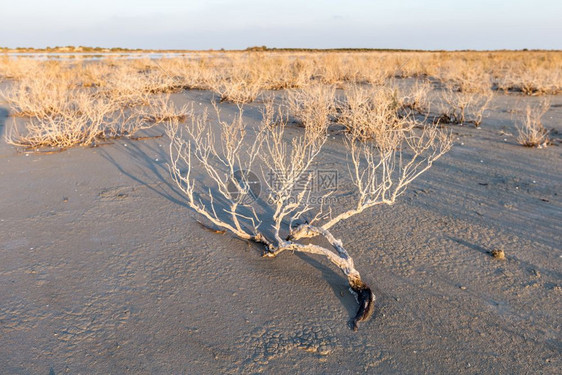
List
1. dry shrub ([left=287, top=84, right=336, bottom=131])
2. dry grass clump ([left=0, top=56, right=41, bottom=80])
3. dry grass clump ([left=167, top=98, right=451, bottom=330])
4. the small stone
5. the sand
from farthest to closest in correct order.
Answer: dry grass clump ([left=0, top=56, right=41, bottom=80]), dry shrub ([left=287, top=84, right=336, bottom=131]), the small stone, dry grass clump ([left=167, top=98, right=451, bottom=330]), the sand

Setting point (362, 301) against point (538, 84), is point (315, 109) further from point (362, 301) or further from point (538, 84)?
point (538, 84)

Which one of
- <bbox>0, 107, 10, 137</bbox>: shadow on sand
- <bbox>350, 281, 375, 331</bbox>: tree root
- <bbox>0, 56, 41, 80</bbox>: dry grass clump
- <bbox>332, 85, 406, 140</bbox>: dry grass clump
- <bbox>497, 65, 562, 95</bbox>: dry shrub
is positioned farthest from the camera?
<bbox>0, 56, 41, 80</bbox>: dry grass clump

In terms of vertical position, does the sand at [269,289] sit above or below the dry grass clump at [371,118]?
below

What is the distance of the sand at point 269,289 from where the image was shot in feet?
8.01

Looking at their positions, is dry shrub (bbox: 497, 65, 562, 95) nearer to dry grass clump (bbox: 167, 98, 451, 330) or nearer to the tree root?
dry grass clump (bbox: 167, 98, 451, 330)

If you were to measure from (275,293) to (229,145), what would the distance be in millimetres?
1483

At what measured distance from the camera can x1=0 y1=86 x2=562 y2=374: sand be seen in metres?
2.44

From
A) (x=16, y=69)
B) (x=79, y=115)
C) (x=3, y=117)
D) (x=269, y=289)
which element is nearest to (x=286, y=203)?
(x=269, y=289)

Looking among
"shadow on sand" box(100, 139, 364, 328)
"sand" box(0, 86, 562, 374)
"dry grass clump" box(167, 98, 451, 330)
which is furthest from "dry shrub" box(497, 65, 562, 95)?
"shadow on sand" box(100, 139, 364, 328)

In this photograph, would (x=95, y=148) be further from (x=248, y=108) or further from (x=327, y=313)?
(x=327, y=313)

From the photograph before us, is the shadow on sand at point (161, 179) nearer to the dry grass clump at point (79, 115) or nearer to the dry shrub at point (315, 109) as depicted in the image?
the dry grass clump at point (79, 115)

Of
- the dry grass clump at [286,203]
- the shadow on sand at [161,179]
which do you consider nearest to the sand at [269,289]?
the shadow on sand at [161,179]

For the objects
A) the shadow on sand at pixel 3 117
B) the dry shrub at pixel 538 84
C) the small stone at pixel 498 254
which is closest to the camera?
the small stone at pixel 498 254

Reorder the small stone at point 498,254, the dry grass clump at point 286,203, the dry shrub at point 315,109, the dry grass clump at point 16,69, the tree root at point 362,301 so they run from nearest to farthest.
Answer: the tree root at point 362,301, the dry grass clump at point 286,203, the small stone at point 498,254, the dry shrub at point 315,109, the dry grass clump at point 16,69
